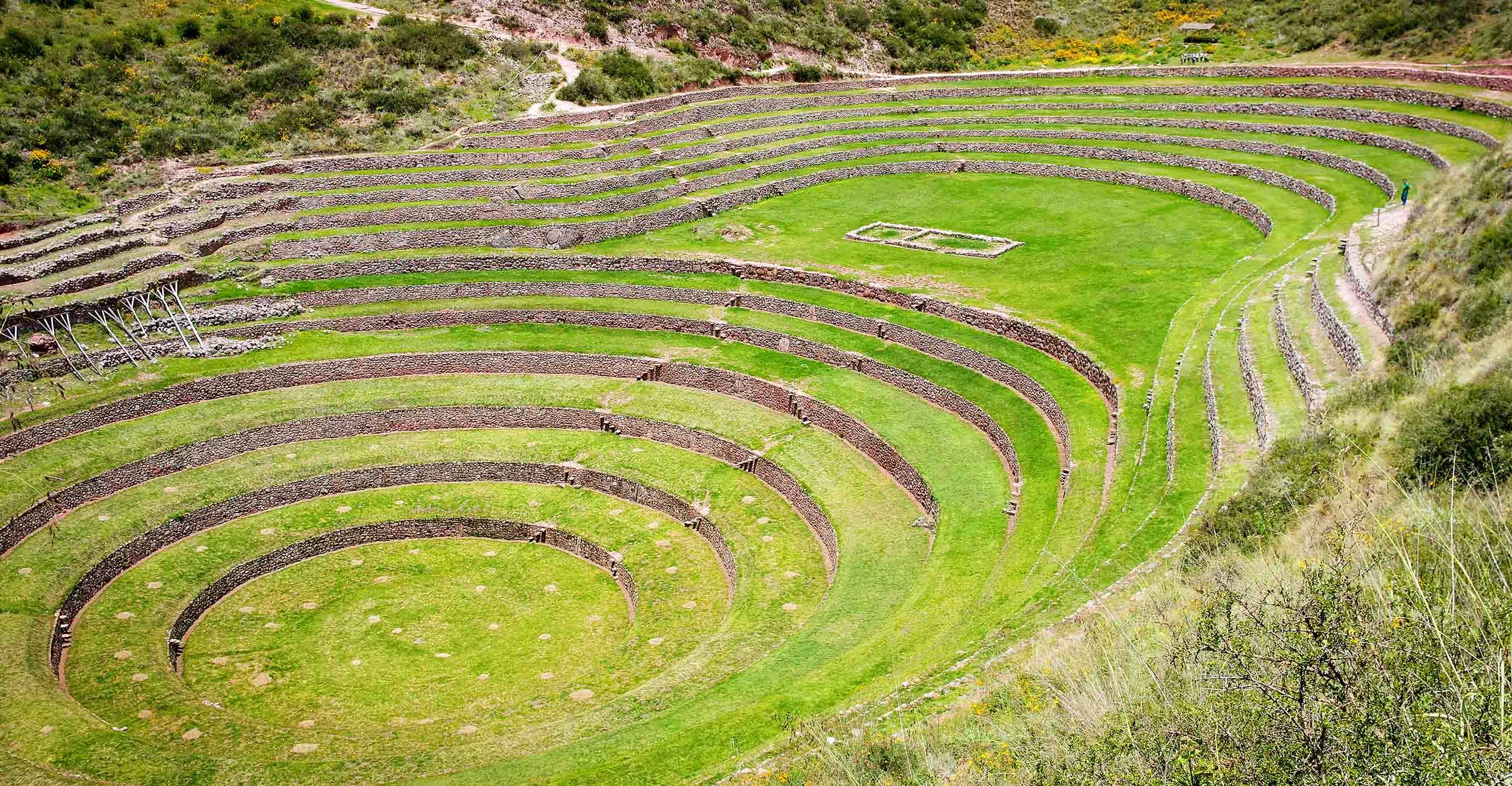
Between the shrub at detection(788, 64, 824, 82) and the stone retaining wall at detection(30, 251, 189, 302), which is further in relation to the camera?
the shrub at detection(788, 64, 824, 82)

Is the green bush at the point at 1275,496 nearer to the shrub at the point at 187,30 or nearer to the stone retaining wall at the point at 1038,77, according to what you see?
the stone retaining wall at the point at 1038,77

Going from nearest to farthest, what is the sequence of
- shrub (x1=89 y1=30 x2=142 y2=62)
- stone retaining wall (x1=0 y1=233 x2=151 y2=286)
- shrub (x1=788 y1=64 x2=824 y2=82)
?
stone retaining wall (x1=0 y1=233 x2=151 y2=286) < shrub (x1=89 y1=30 x2=142 y2=62) < shrub (x1=788 y1=64 x2=824 y2=82)

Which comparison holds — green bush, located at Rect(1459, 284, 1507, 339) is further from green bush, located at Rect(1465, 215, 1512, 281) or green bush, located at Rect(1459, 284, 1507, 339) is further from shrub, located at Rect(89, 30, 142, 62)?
shrub, located at Rect(89, 30, 142, 62)

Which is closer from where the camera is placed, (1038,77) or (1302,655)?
(1302,655)

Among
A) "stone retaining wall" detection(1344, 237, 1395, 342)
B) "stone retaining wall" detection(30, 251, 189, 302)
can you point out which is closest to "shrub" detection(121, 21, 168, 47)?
"stone retaining wall" detection(30, 251, 189, 302)

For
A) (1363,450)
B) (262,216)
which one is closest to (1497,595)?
(1363,450)

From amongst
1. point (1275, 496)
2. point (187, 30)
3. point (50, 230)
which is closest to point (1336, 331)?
point (1275, 496)

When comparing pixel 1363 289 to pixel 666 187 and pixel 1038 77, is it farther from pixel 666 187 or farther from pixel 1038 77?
pixel 1038 77

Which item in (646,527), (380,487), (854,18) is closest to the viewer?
(646,527)
